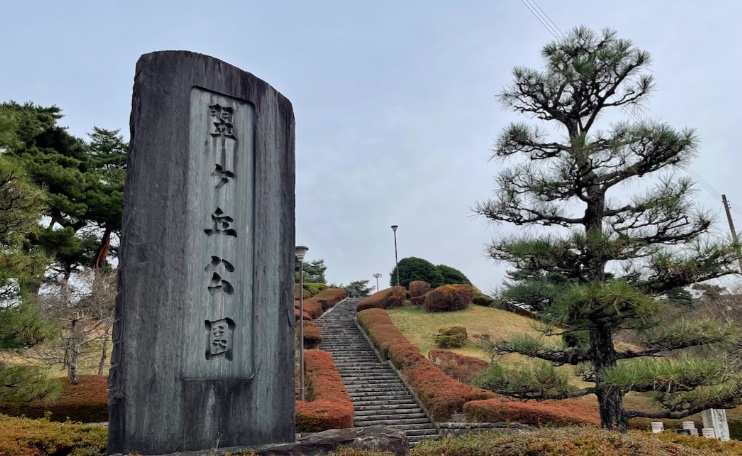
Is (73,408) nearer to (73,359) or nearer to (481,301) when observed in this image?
(73,359)

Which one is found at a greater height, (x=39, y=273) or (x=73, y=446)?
(x=39, y=273)

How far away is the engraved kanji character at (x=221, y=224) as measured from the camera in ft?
16.0

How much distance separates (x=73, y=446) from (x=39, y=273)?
459cm

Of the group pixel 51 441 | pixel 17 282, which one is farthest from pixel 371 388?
pixel 51 441

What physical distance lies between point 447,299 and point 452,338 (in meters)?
5.85

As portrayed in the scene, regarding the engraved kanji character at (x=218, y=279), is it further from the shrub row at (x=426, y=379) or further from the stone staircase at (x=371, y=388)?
the shrub row at (x=426, y=379)

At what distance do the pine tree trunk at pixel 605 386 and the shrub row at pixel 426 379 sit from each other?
229 inches

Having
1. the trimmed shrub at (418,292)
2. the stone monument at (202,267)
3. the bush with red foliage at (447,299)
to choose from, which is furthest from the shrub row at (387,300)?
the stone monument at (202,267)

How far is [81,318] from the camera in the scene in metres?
12.9

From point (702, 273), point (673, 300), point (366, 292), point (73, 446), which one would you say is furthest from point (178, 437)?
point (366, 292)

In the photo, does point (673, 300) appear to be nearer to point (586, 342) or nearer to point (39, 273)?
point (586, 342)

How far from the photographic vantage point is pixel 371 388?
15102 mm

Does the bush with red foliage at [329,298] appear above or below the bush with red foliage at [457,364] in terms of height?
above

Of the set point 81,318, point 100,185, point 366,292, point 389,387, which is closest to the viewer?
point 81,318
